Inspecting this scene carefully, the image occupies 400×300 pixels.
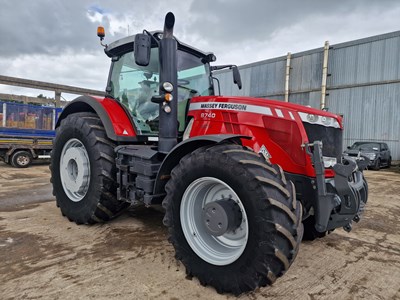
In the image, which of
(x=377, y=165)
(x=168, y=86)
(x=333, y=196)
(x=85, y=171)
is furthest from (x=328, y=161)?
(x=377, y=165)

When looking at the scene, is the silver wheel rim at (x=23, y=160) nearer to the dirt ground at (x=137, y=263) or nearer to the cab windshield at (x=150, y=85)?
the dirt ground at (x=137, y=263)

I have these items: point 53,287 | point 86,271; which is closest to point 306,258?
point 86,271

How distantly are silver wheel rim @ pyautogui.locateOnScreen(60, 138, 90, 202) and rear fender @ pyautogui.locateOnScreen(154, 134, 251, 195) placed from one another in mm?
1311

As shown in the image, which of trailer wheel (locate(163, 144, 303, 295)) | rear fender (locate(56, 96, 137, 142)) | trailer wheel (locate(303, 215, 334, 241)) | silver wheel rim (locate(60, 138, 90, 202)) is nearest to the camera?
trailer wheel (locate(163, 144, 303, 295))

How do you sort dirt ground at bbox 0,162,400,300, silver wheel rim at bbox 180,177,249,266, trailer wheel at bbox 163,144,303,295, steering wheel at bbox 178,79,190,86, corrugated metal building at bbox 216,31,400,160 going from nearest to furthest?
1. trailer wheel at bbox 163,144,303,295
2. dirt ground at bbox 0,162,400,300
3. silver wheel rim at bbox 180,177,249,266
4. steering wheel at bbox 178,79,190,86
5. corrugated metal building at bbox 216,31,400,160

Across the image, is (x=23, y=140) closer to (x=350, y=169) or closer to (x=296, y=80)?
(x=350, y=169)

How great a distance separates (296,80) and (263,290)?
17891mm

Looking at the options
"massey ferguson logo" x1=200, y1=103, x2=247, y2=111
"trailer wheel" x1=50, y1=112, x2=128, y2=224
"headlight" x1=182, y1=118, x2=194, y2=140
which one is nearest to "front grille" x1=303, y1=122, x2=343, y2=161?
"massey ferguson logo" x1=200, y1=103, x2=247, y2=111

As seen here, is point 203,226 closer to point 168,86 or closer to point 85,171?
A: point 168,86

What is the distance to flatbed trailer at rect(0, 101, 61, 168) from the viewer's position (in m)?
9.48

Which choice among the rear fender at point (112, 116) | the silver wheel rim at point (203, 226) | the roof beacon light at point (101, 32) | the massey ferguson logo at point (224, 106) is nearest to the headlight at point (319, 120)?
the massey ferguson logo at point (224, 106)

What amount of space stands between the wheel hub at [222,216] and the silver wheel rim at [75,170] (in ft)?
6.61

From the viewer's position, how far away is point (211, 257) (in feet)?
7.93

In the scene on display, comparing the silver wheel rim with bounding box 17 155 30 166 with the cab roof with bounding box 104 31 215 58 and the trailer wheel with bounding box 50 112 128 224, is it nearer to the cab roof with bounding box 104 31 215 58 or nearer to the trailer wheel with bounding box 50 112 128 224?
the trailer wheel with bounding box 50 112 128 224
